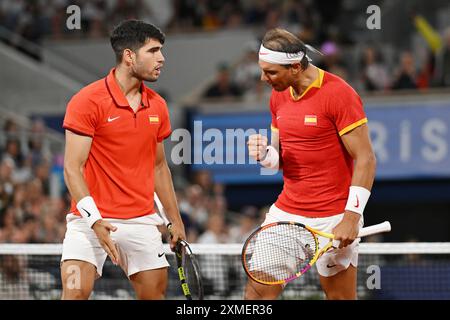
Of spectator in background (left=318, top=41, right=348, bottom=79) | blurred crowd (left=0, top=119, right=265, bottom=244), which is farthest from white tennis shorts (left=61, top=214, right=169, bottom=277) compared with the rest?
spectator in background (left=318, top=41, right=348, bottom=79)

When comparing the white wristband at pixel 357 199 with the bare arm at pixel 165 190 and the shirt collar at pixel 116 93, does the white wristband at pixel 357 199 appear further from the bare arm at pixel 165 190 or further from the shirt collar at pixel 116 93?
the shirt collar at pixel 116 93

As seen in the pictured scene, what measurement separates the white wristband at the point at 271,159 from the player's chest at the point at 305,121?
0.42 ft

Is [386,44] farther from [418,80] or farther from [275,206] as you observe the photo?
[275,206]

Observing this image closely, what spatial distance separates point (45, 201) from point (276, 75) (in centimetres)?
637

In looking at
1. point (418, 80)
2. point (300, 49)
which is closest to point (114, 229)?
point (300, 49)

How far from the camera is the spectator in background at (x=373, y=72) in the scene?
14.9 metres

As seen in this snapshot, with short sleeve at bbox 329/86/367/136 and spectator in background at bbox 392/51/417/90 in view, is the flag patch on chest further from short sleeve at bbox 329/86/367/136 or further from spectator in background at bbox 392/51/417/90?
spectator in background at bbox 392/51/417/90

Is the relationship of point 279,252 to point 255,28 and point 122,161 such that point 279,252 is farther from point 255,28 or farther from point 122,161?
point 255,28

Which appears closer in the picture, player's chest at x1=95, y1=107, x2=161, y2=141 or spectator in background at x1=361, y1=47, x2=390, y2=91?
player's chest at x1=95, y1=107, x2=161, y2=141

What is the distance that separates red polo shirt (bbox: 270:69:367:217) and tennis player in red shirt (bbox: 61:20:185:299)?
82cm

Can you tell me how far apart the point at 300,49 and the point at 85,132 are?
1.40 meters

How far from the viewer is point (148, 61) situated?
6590mm

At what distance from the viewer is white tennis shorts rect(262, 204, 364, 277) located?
6.68 m

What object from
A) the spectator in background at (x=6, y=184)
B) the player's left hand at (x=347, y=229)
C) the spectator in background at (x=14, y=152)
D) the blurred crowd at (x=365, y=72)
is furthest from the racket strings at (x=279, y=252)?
the blurred crowd at (x=365, y=72)
